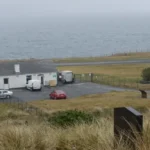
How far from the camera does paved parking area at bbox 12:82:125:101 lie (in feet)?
139

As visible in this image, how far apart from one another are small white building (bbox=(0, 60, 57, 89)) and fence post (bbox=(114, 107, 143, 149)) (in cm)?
4137

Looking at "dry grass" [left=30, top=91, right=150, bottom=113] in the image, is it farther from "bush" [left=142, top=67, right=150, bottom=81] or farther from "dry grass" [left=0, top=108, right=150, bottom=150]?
"dry grass" [left=0, top=108, right=150, bottom=150]

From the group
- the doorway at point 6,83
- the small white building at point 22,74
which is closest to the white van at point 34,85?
the small white building at point 22,74

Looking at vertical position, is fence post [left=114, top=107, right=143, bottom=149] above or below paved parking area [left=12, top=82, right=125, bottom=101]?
above

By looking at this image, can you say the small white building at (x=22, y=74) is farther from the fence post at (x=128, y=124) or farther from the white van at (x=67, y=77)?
the fence post at (x=128, y=124)

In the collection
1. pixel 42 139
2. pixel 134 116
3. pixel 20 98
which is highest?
pixel 134 116

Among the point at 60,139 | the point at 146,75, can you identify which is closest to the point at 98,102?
the point at 146,75

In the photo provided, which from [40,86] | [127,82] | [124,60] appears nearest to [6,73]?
[40,86]

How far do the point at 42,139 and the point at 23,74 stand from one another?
4209 centimetres

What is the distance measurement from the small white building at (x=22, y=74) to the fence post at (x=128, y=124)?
41.4 meters

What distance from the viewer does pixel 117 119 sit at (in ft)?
22.1

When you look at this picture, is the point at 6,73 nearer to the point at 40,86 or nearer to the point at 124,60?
the point at 40,86

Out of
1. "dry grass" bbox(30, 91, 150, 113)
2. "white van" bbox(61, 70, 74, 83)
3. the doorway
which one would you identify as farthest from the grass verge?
the doorway

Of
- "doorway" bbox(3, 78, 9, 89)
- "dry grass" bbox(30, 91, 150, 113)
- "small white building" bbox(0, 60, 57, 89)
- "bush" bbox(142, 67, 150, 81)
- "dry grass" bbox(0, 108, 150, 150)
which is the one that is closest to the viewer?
"dry grass" bbox(0, 108, 150, 150)
